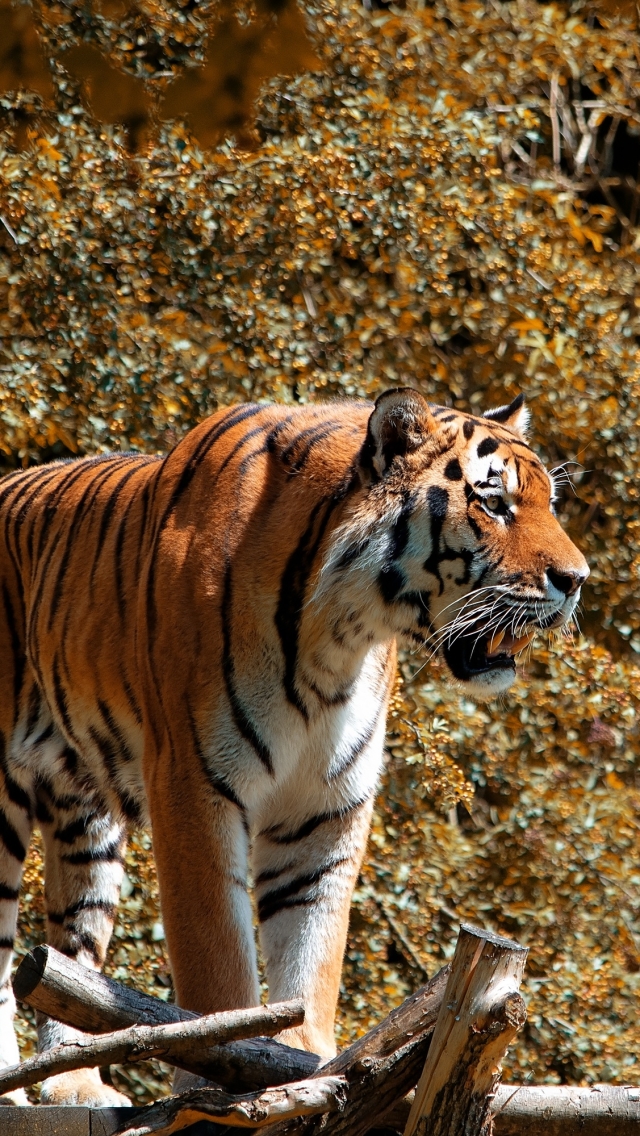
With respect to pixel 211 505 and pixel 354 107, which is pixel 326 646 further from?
pixel 354 107

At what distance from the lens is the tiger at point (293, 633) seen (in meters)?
2.86

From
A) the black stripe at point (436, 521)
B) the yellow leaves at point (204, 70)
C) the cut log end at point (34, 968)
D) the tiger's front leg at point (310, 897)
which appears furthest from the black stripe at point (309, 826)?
the yellow leaves at point (204, 70)

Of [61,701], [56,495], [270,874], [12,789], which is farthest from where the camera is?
[56,495]

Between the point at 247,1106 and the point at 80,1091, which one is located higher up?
the point at 247,1106

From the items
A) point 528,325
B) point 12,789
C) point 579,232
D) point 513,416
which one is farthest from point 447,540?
point 579,232

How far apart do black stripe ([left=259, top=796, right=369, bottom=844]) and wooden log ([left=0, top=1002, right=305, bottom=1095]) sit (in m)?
1.06

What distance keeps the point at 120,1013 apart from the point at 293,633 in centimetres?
102

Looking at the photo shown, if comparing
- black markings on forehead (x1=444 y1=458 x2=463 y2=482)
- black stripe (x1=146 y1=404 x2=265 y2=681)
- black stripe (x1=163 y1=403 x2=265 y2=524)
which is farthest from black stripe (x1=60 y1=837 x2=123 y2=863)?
black markings on forehead (x1=444 y1=458 x2=463 y2=482)

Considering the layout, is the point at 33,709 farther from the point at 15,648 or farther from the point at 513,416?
the point at 513,416

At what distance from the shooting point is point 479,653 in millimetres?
2977

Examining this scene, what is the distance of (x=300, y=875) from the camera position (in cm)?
312

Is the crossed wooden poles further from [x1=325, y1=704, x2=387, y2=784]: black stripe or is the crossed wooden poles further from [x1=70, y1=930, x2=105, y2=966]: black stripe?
[x1=70, y1=930, x2=105, y2=966]: black stripe

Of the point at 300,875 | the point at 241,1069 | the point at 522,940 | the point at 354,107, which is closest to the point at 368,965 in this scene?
the point at 522,940

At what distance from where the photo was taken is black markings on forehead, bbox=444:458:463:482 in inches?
114
